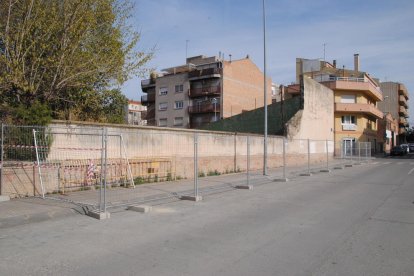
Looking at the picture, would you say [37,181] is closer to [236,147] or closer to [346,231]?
[346,231]

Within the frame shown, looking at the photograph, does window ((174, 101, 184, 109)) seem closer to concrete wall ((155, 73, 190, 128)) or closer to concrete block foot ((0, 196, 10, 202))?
concrete wall ((155, 73, 190, 128))

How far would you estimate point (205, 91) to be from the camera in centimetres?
6078

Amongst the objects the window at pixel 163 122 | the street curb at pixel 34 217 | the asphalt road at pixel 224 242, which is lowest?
the asphalt road at pixel 224 242

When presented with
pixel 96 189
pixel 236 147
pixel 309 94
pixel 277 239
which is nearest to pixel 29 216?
pixel 96 189

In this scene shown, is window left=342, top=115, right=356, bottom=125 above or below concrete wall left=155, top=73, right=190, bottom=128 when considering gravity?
below

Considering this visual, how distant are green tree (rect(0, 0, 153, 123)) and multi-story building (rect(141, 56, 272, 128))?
4419 centimetres

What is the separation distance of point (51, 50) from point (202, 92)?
157 feet

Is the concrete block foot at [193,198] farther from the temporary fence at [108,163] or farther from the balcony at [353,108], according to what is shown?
the balcony at [353,108]

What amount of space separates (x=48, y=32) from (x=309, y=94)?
94.6ft

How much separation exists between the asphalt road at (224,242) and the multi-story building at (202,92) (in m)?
49.4

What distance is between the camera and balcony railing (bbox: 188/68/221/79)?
5925 cm

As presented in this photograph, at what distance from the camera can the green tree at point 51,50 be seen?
12.7m

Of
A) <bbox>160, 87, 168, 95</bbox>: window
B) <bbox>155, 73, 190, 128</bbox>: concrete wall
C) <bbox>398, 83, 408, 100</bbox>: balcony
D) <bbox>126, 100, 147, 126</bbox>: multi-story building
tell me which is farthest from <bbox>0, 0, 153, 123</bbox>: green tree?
<bbox>398, 83, 408, 100</bbox>: balcony

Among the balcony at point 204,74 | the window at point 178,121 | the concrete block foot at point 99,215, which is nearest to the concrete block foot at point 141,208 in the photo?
the concrete block foot at point 99,215
